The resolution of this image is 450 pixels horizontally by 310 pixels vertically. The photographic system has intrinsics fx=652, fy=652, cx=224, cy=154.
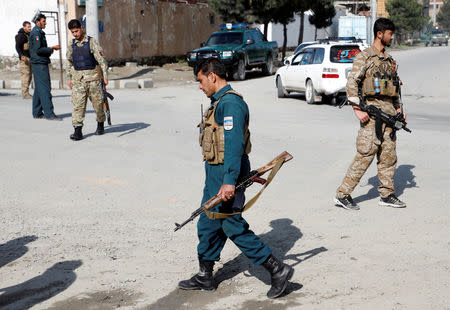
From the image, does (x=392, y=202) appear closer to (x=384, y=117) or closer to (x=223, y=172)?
(x=384, y=117)

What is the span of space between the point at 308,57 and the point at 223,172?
12957 mm

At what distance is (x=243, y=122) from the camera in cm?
402

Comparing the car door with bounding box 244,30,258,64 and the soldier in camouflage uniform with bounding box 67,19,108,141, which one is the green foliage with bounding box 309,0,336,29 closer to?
the car door with bounding box 244,30,258,64

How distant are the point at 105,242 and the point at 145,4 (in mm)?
26776

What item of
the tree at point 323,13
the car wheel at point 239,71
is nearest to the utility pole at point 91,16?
the car wheel at point 239,71

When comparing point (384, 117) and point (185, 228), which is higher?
point (384, 117)

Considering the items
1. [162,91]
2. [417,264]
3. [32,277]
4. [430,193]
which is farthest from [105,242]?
[162,91]

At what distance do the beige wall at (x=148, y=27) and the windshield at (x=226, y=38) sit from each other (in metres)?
5.62

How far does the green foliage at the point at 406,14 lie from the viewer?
68562 millimetres

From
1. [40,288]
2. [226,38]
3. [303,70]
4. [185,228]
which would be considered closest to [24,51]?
[303,70]

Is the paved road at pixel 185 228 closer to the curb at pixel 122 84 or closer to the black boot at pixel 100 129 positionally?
the black boot at pixel 100 129

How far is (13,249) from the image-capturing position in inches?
213

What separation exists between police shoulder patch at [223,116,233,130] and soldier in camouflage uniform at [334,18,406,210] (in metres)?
2.59

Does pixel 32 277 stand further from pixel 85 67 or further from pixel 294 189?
pixel 85 67
